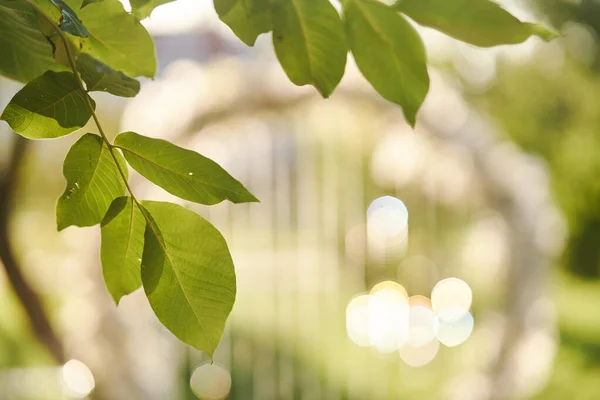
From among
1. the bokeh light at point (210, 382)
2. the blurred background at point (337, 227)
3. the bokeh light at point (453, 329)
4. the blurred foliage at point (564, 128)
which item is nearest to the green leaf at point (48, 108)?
the blurred background at point (337, 227)

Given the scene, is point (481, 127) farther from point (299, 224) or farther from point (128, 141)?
point (128, 141)

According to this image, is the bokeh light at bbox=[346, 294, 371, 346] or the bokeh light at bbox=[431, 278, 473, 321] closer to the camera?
the bokeh light at bbox=[346, 294, 371, 346]

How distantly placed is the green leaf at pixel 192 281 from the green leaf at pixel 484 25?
0.07m

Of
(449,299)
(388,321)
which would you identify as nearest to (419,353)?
(388,321)

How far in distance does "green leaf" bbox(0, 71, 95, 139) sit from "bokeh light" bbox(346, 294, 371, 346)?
93.4 inches

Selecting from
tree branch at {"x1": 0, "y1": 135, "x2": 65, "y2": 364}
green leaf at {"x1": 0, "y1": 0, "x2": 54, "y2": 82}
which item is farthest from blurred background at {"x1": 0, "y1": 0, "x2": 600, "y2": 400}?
green leaf at {"x1": 0, "y1": 0, "x2": 54, "y2": 82}

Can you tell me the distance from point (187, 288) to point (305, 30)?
7cm

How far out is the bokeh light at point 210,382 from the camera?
2.03m

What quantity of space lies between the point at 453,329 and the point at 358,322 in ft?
1.19

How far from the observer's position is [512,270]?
68.0 inches

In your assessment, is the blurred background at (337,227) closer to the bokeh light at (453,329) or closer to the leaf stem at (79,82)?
the bokeh light at (453,329)

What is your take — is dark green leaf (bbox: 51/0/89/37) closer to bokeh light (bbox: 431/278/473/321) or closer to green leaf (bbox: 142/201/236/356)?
green leaf (bbox: 142/201/236/356)

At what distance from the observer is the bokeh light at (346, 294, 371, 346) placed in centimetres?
246

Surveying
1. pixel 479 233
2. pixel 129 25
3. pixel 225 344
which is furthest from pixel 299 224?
pixel 129 25
